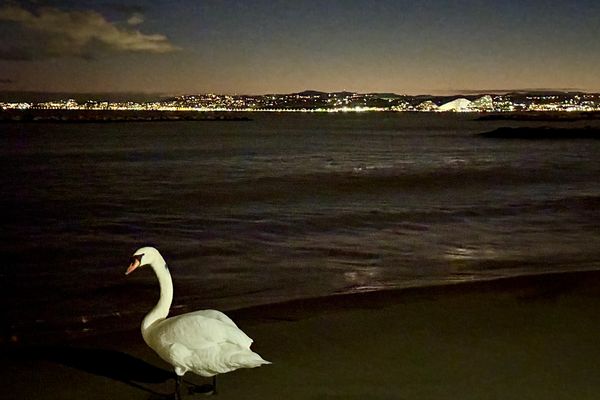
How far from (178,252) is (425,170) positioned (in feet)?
89.0

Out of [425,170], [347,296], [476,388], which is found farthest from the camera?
[425,170]

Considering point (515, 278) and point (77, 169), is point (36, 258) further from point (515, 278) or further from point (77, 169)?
point (77, 169)

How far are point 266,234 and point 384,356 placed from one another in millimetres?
10105

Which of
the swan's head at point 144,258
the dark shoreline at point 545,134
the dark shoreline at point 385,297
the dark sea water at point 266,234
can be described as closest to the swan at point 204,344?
the swan's head at point 144,258

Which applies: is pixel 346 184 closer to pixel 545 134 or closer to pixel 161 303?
pixel 161 303

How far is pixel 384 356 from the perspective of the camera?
7.48 metres

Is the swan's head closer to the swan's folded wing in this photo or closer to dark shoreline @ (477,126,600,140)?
the swan's folded wing

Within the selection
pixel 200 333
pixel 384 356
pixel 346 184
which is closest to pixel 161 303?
pixel 200 333

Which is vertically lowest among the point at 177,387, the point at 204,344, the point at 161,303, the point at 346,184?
the point at 346,184

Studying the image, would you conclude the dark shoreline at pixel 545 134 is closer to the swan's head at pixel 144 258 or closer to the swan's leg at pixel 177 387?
the swan's head at pixel 144 258

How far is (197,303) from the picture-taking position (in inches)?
425

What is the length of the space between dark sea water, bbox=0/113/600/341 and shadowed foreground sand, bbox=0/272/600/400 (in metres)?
1.49

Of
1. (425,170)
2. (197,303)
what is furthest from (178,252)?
(425,170)

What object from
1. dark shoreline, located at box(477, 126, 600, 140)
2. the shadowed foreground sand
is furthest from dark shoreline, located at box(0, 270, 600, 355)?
dark shoreline, located at box(477, 126, 600, 140)
